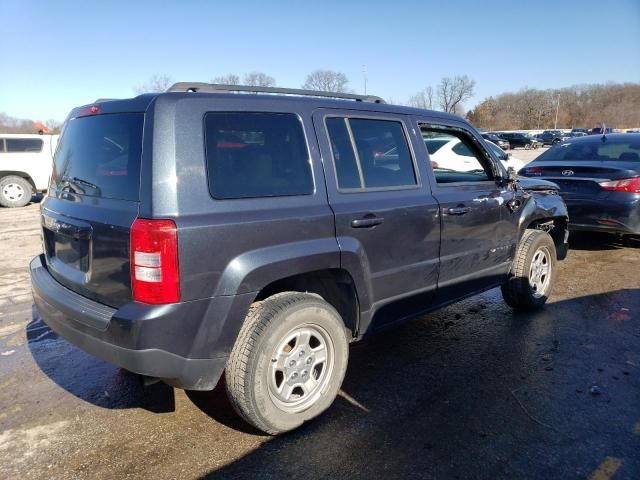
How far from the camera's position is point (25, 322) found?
4590mm

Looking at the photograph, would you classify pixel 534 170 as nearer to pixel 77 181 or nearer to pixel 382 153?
pixel 382 153

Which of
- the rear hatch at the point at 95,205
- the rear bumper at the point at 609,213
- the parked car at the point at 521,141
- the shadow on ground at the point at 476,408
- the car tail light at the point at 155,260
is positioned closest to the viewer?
the car tail light at the point at 155,260

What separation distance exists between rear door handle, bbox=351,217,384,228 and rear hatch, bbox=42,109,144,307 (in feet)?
4.13

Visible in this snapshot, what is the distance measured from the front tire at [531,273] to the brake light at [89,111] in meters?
3.72

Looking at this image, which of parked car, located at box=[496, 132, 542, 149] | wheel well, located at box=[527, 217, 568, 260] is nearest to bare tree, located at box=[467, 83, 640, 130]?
parked car, located at box=[496, 132, 542, 149]

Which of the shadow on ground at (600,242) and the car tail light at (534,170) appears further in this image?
the shadow on ground at (600,242)

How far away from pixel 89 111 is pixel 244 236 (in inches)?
51.8

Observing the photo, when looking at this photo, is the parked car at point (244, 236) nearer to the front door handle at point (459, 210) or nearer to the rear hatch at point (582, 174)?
the front door handle at point (459, 210)

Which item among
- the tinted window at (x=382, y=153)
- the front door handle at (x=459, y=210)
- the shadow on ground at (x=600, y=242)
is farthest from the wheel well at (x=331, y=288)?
the shadow on ground at (x=600, y=242)

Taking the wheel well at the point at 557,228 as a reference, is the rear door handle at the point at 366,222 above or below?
above

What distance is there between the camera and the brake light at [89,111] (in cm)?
282

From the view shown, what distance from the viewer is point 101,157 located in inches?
107

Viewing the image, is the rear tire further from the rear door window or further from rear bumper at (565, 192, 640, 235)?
rear bumper at (565, 192, 640, 235)

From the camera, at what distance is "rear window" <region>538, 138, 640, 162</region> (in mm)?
7043
